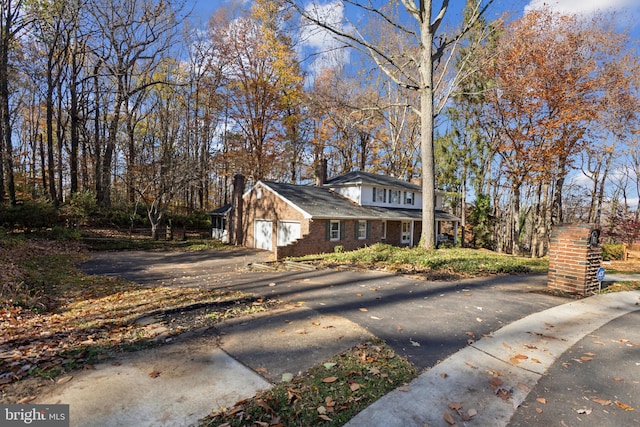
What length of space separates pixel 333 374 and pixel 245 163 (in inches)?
1065

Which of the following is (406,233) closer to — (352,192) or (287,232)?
(352,192)

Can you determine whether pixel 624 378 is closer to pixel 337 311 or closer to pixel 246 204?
pixel 337 311

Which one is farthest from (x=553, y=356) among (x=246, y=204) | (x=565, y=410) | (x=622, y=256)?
(x=622, y=256)

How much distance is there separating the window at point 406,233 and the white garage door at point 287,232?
948 centimetres

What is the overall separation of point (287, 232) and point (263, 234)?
2.81 m

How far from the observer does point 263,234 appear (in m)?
22.1

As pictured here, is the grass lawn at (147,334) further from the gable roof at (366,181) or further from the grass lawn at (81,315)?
the gable roof at (366,181)

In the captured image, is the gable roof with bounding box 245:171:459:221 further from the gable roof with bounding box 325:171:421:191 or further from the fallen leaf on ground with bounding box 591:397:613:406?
the fallen leaf on ground with bounding box 591:397:613:406

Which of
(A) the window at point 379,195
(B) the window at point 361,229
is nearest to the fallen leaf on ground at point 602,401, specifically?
(B) the window at point 361,229

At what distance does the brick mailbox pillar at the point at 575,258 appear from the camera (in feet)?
21.6

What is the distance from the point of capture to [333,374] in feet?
11.3

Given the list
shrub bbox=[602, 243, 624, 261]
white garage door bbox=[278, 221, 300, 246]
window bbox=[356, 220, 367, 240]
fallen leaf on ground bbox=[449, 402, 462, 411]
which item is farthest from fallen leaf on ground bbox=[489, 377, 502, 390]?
shrub bbox=[602, 243, 624, 261]

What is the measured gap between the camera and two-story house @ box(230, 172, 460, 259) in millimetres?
18719

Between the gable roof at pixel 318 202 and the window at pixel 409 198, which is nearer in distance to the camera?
the gable roof at pixel 318 202
